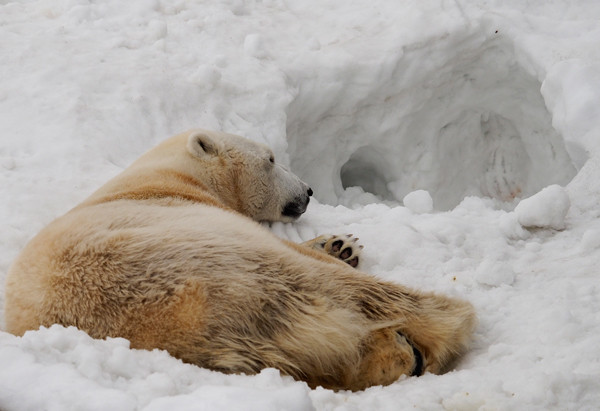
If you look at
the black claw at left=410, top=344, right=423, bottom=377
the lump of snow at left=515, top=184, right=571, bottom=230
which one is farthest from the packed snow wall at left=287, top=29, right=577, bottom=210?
the black claw at left=410, top=344, right=423, bottom=377

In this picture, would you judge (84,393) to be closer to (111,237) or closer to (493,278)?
(111,237)

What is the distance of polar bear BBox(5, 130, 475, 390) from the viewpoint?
269cm

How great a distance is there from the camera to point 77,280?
2811mm

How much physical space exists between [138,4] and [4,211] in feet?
10.4

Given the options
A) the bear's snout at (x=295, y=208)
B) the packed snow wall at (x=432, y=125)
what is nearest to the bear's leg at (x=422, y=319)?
the bear's snout at (x=295, y=208)

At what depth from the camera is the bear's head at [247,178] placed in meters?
4.64

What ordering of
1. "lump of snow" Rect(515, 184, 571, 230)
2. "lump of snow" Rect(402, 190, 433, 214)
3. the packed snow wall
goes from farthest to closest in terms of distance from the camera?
the packed snow wall → "lump of snow" Rect(402, 190, 433, 214) → "lump of snow" Rect(515, 184, 571, 230)

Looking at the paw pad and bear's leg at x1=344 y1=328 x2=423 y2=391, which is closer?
bear's leg at x1=344 y1=328 x2=423 y2=391

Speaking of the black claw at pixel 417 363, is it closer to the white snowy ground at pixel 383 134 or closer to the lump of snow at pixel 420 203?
the white snowy ground at pixel 383 134

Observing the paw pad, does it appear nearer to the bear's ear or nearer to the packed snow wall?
the bear's ear

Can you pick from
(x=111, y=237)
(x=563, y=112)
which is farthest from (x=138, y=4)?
(x=111, y=237)

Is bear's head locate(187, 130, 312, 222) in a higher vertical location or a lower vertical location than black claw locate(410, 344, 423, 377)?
lower

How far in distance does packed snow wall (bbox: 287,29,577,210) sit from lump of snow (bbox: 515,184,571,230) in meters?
2.15

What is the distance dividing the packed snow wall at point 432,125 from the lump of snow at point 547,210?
215 cm
